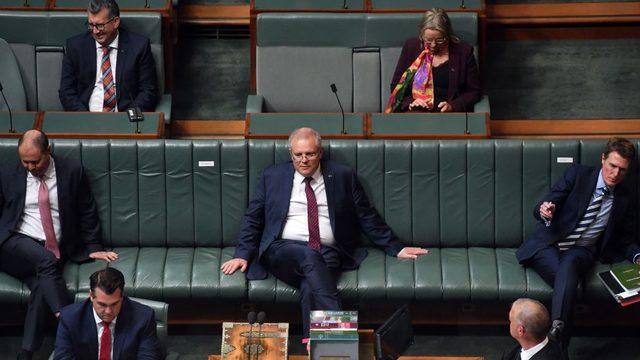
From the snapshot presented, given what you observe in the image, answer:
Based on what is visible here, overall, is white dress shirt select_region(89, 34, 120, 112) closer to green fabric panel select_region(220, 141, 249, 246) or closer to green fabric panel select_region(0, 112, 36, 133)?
Result: green fabric panel select_region(0, 112, 36, 133)

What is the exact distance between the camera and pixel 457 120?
12.8 ft

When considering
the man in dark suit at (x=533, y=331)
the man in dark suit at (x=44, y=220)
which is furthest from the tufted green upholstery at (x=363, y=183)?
the man in dark suit at (x=533, y=331)

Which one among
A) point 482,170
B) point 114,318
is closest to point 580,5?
point 482,170

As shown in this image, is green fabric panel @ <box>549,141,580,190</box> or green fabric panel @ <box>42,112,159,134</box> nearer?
green fabric panel @ <box>549,141,580,190</box>

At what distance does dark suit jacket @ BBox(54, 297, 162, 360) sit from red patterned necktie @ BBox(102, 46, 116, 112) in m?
1.27

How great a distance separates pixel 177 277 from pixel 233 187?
1.30ft

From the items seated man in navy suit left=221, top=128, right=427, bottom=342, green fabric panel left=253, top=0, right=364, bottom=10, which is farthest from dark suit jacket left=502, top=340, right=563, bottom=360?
green fabric panel left=253, top=0, right=364, bottom=10

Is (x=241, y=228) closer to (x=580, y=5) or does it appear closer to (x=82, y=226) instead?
(x=82, y=226)

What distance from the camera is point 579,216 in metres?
3.55

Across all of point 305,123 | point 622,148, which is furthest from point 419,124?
point 622,148

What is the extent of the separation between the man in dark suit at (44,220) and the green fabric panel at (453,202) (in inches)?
43.2

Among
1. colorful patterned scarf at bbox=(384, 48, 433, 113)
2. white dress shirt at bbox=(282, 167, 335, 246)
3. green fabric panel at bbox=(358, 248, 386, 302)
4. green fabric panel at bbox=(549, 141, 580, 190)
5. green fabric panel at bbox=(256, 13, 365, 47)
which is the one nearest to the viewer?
green fabric panel at bbox=(358, 248, 386, 302)

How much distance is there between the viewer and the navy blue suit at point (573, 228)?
3520 mm

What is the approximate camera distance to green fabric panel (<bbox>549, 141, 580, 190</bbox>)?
3748 millimetres
